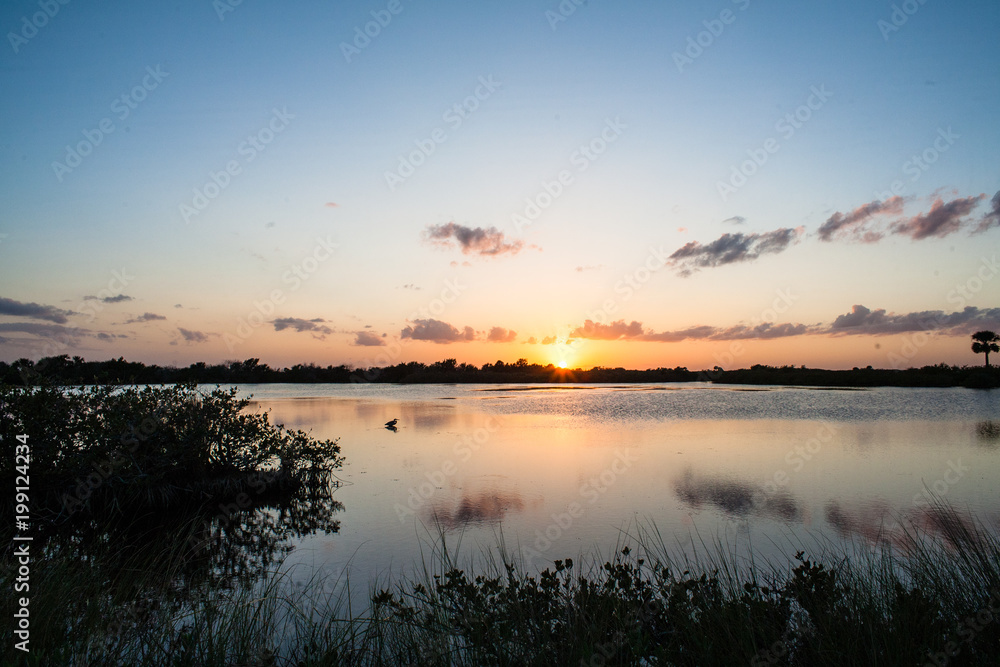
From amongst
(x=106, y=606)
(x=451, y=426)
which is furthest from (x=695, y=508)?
(x=451, y=426)

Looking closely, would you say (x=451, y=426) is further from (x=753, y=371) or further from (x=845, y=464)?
(x=753, y=371)

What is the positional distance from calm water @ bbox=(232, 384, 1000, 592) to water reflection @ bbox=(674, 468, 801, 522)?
0.04 m

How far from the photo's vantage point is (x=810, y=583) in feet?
16.2

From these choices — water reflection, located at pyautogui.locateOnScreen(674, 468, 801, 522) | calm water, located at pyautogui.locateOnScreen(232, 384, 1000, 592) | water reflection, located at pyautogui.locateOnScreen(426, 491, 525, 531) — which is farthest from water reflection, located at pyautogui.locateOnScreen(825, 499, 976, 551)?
water reflection, located at pyautogui.locateOnScreen(426, 491, 525, 531)

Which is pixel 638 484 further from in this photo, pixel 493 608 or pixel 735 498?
pixel 493 608

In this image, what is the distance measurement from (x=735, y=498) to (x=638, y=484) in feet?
6.93

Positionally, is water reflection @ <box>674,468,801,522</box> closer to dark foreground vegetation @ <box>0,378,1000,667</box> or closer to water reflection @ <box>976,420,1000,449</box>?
dark foreground vegetation @ <box>0,378,1000,667</box>

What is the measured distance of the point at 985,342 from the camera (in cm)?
6669

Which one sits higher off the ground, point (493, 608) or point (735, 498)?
point (493, 608)

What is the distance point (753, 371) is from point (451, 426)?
268ft

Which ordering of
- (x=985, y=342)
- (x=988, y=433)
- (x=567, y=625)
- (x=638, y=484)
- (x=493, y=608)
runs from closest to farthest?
(x=567, y=625) → (x=493, y=608) → (x=638, y=484) → (x=988, y=433) → (x=985, y=342)

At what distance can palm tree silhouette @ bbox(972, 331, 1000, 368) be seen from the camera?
217ft

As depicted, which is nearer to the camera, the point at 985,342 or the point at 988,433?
the point at 988,433

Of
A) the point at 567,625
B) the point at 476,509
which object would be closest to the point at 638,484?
the point at 476,509
